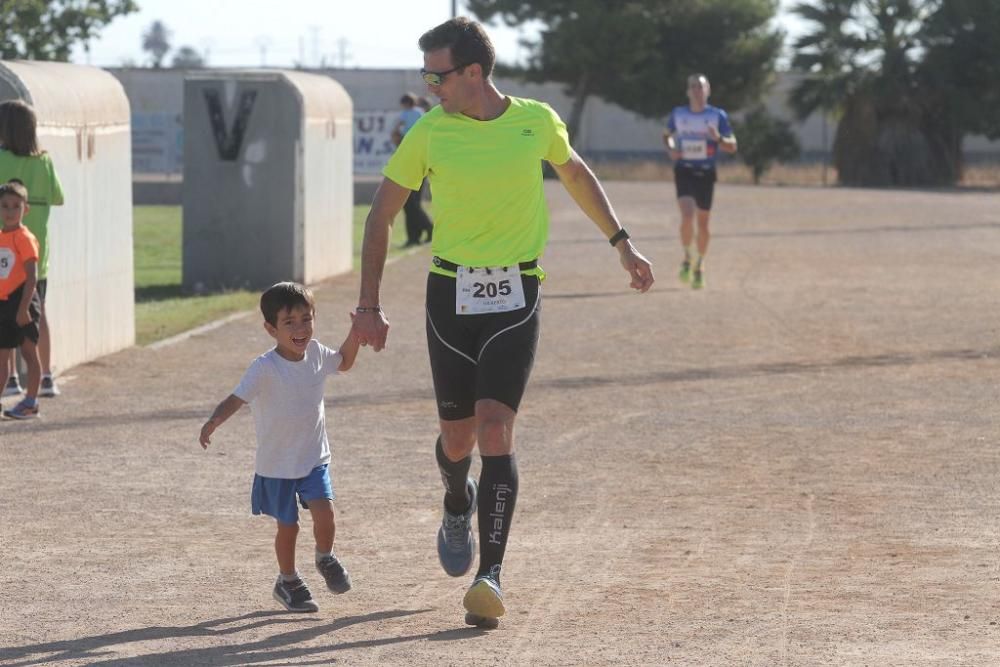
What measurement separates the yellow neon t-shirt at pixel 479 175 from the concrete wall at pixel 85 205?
18.3 ft

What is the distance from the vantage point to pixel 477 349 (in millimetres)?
6281

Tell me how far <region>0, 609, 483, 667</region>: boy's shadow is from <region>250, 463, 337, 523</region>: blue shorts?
331 millimetres

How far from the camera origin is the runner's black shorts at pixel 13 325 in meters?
10.1

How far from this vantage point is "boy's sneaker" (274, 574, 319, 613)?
6.09 metres

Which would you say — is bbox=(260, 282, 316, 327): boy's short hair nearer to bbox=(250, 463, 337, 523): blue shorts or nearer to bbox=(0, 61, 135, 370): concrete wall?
bbox=(250, 463, 337, 523): blue shorts

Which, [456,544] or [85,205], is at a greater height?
[85,205]

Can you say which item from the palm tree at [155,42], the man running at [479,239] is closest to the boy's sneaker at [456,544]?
the man running at [479,239]

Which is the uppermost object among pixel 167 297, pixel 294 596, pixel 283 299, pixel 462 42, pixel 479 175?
pixel 462 42

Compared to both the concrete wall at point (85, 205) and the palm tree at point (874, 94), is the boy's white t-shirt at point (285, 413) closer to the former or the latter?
the concrete wall at point (85, 205)

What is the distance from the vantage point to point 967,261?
21594 millimetres

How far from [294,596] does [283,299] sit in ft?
3.17

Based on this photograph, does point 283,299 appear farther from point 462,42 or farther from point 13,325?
point 13,325

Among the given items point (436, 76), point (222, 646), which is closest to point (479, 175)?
point (436, 76)

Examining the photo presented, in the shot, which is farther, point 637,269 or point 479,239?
point 637,269
